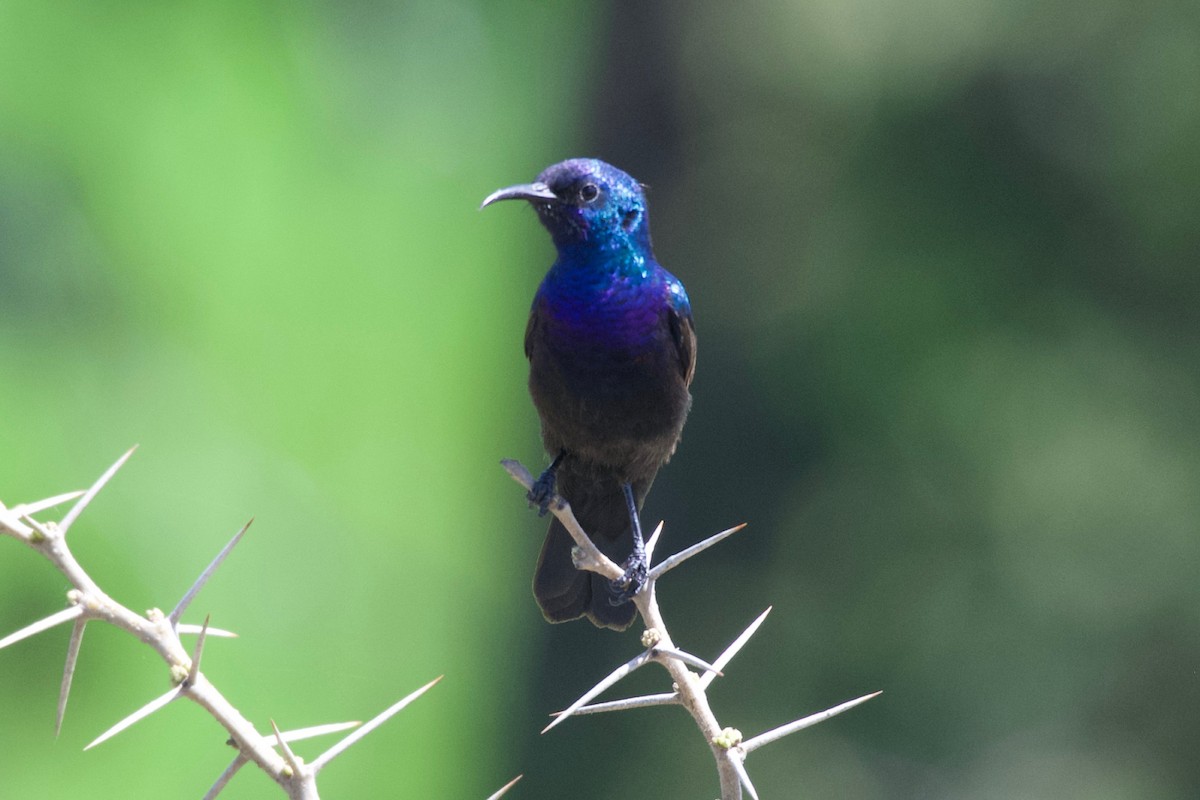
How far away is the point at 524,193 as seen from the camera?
384cm

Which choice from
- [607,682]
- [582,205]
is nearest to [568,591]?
[582,205]

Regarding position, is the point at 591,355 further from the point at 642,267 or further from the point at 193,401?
the point at 193,401

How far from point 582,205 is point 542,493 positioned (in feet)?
2.97

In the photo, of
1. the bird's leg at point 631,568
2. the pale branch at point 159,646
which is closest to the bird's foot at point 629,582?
the bird's leg at point 631,568

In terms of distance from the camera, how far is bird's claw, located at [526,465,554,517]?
138 inches

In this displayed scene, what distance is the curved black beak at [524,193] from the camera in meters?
3.76

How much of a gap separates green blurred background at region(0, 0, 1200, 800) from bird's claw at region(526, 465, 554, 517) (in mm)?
4002

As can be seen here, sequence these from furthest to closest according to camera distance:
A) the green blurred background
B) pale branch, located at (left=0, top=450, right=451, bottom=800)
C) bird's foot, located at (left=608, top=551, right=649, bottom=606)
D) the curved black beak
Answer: the green blurred background → the curved black beak → bird's foot, located at (left=608, top=551, right=649, bottom=606) → pale branch, located at (left=0, top=450, right=451, bottom=800)

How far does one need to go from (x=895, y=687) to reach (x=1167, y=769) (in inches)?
62.8

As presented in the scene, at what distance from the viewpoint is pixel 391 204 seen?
9234mm

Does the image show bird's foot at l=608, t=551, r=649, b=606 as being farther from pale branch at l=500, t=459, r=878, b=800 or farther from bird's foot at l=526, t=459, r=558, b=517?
pale branch at l=500, t=459, r=878, b=800

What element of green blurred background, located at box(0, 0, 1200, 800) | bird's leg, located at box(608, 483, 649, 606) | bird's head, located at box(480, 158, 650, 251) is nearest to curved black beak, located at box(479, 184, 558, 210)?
bird's head, located at box(480, 158, 650, 251)

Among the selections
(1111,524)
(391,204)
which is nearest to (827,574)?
(1111,524)

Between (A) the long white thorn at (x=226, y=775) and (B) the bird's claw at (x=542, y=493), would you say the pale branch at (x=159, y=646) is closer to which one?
(A) the long white thorn at (x=226, y=775)
